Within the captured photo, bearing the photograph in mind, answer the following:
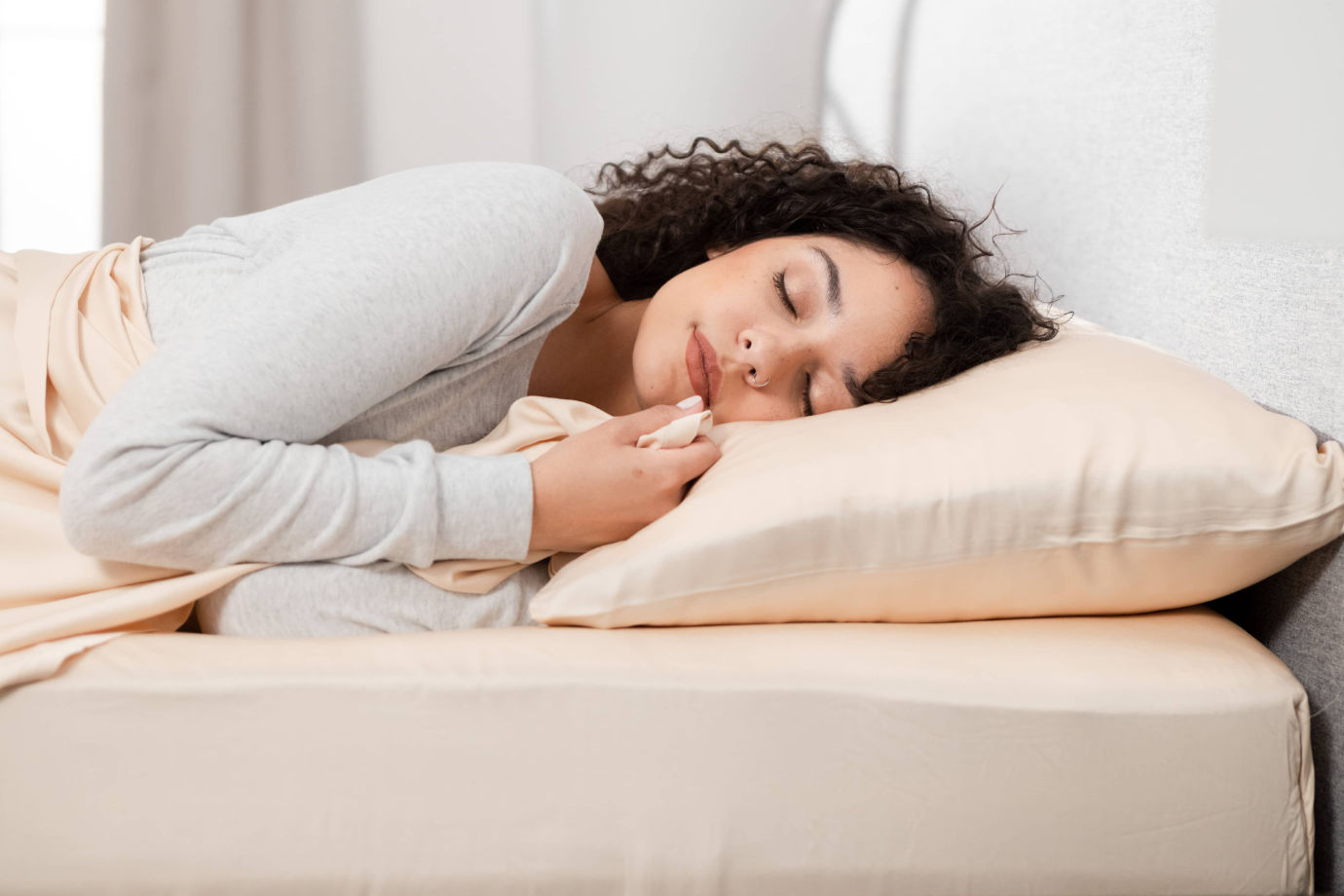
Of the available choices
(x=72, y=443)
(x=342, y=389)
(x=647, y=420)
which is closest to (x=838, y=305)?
(x=647, y=420)

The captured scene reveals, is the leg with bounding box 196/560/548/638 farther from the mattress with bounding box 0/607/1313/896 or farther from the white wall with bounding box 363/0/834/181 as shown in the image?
the white wall with bounding box 363/0/834/181

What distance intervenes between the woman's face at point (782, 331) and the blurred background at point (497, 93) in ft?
1.43

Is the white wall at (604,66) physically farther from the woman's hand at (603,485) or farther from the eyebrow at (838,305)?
the woman's hand at (603,485)

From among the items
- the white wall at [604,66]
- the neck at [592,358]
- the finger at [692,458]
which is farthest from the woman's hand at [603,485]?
the white wall at [604,66]

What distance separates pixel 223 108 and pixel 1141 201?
6.69 ft

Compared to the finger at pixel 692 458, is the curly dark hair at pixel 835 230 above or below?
above

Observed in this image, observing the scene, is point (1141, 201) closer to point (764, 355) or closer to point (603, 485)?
point (764, 355)

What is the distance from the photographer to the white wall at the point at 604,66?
2.10 meters

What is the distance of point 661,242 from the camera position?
1.40m

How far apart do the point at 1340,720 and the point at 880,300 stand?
0.57 metres

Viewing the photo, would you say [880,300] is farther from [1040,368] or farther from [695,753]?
[695,753]

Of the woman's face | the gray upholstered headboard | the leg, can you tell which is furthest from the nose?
the gray upholstered headboard

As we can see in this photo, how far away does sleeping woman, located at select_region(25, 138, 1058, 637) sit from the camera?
0.87 m

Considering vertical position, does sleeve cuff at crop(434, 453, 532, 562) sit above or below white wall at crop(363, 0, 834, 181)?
below
